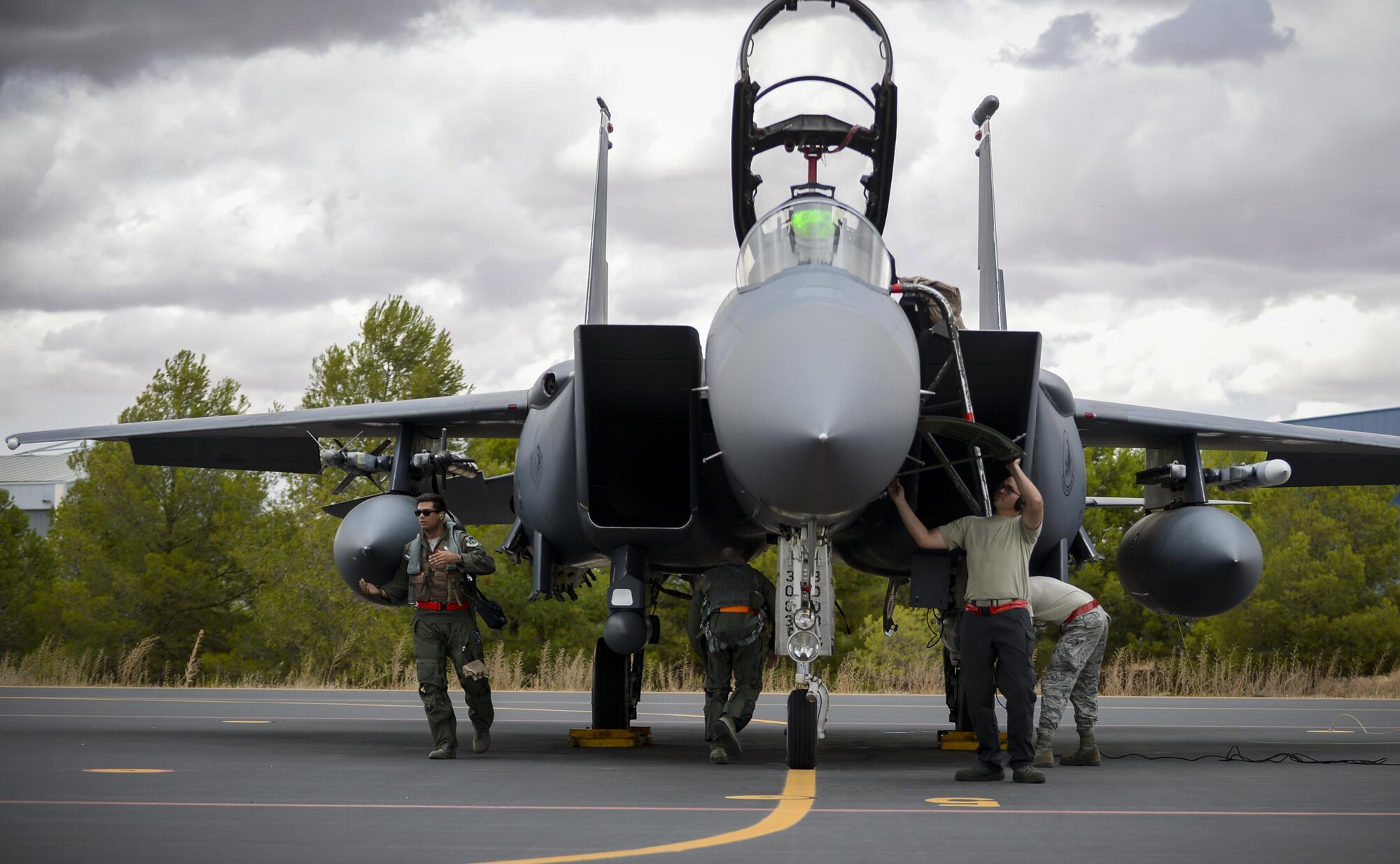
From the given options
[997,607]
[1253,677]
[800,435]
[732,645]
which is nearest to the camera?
[800,435]

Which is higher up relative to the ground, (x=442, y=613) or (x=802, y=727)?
(x=442, y=613)

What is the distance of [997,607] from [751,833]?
275 centimetres

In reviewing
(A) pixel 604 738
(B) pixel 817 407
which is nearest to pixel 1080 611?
(B) pixel 817 407

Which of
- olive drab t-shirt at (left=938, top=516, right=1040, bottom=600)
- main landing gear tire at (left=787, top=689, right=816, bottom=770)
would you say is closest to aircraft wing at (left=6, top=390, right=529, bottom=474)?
main landing gear tire at (left=787, top=689, right=816, bottom=770)

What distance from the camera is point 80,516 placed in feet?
125

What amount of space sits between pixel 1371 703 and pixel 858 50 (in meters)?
14.4

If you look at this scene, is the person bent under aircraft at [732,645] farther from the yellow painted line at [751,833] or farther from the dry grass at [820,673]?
the dry grass at [820,673]

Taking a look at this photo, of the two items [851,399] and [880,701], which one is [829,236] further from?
[880,701]

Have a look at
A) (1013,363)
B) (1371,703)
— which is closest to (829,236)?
(1013,363)

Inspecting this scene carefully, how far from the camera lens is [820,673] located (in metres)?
35.4

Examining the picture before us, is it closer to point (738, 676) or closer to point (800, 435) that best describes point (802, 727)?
point (738, 676)

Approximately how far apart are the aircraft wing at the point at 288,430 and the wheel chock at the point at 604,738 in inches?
97.9

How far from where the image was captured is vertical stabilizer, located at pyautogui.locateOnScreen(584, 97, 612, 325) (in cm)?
1177

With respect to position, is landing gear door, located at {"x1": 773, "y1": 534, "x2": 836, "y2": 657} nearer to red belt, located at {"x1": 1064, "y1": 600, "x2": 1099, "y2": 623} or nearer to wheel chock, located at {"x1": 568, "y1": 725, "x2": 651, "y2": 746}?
red belt, located at {"x1": 1064, "y1": 600, "x2": 1099, "y2": 623}
